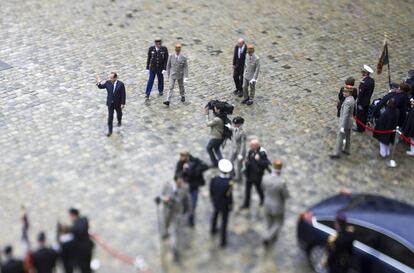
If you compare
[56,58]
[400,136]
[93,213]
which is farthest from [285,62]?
[93,213]

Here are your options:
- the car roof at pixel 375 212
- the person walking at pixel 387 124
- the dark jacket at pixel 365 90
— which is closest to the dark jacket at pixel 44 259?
the car roof at pixel 375 212

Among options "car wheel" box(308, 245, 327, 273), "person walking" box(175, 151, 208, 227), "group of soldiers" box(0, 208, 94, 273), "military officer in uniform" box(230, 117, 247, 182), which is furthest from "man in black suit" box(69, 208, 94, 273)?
"military officer in uniform" box(230, 117, 247, 182)

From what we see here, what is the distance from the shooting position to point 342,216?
10.1 metres

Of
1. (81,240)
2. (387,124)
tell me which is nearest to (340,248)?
(81,240)

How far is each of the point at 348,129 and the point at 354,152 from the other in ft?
2.58

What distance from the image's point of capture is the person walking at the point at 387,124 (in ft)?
47.4

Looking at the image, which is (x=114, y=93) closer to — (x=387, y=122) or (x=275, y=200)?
(x=275, y=200)

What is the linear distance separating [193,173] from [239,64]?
5.76 m

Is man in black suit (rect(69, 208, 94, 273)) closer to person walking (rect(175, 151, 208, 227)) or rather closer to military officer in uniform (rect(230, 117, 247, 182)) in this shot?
person walking (rect(175, 151, 208, 227))

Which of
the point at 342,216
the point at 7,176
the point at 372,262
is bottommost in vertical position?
the point at 7,176

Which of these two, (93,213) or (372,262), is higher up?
(372,262)

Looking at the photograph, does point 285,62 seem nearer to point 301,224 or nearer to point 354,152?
point 354,152

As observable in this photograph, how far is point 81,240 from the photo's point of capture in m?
10.0

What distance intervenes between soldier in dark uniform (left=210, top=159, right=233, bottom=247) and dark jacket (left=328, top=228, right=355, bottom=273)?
1943 mm
